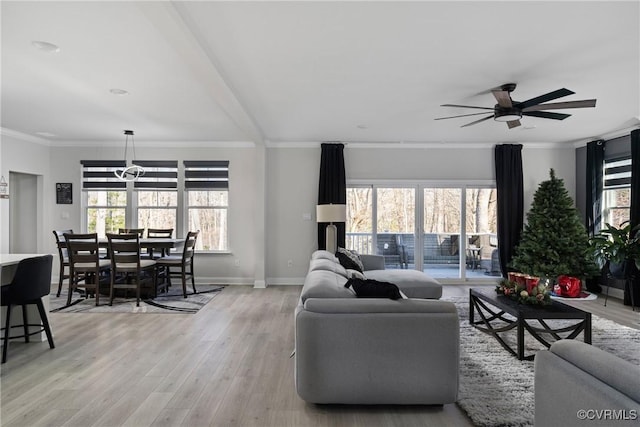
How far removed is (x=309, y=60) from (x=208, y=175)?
4189 millimetres

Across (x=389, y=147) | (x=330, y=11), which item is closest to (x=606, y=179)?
(x=389, y=147)

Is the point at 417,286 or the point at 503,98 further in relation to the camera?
the point at 417,286

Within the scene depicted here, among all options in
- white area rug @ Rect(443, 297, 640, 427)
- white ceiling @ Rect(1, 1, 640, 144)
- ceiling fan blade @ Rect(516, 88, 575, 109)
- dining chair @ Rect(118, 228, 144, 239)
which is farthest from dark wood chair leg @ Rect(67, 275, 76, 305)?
ceiling fan blade @ Rect(516, 88, 575, 109)

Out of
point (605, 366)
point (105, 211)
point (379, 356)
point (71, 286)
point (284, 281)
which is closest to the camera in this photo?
point (605, 366)

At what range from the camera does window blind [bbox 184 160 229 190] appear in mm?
6863

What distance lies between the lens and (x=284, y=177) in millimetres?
6863

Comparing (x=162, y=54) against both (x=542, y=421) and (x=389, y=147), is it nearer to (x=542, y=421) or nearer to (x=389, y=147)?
(x=542, y=421)

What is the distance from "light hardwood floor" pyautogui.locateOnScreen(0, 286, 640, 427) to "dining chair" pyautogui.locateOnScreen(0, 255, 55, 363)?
0.27 meters

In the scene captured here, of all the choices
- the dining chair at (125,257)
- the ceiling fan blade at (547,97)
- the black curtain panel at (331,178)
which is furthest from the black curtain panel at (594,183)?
the dining chair at (125,257)

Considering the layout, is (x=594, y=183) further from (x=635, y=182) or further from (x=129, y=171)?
→ (x=129, y=171)

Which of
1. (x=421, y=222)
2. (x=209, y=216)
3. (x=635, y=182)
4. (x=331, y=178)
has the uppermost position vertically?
(x=331, y=178)

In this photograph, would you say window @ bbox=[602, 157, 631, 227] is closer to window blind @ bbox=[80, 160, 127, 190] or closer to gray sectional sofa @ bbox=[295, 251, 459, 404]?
gray sectional sofa @ bbox=[295, 251, 459, 404]

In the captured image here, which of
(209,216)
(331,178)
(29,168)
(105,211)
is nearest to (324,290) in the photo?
(331,178)

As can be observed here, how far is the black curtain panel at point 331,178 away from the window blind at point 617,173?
442 centimetres
